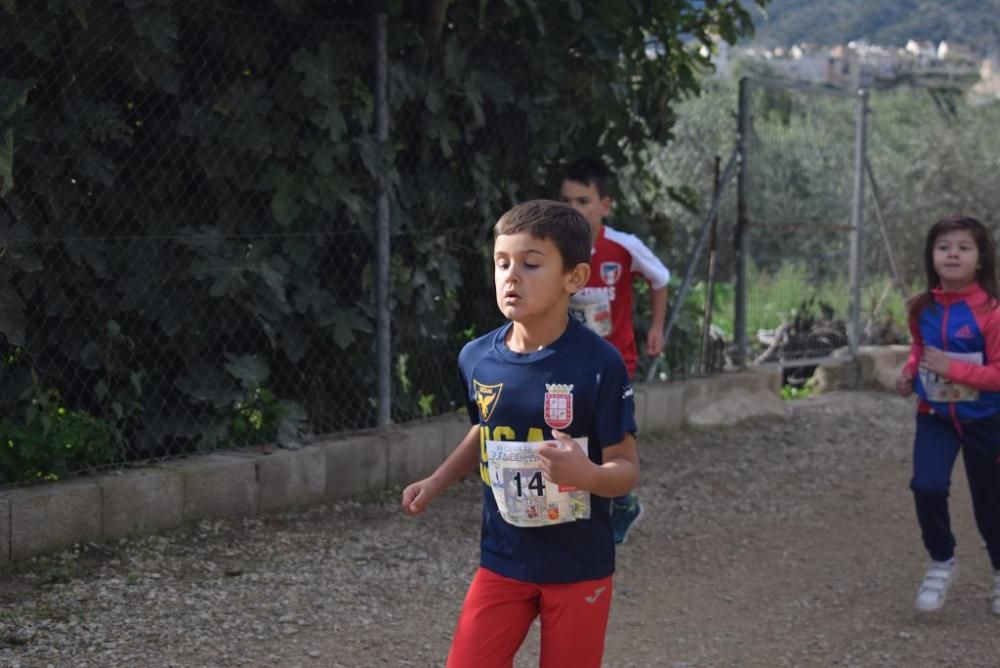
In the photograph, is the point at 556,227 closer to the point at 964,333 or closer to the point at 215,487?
the point at 964,333

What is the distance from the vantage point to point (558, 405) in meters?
3.32

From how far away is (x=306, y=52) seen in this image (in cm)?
→ 667

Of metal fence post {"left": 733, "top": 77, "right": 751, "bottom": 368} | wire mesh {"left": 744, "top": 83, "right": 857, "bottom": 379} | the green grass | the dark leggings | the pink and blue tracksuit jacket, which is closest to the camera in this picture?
the pink and blue tracksuit jacket

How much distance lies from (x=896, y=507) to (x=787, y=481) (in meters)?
0.73

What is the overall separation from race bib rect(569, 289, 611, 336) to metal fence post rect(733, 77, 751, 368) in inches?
150

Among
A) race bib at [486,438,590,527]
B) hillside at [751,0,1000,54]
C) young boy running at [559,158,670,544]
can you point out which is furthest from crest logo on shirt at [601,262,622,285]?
hillside at [751,0,1000,54]

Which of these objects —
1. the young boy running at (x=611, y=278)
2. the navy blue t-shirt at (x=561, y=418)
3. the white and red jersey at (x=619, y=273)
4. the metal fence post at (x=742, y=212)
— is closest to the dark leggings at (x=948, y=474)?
the young boy running at (x=611, y=278)

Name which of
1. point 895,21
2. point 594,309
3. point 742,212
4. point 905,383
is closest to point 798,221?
point 742,212

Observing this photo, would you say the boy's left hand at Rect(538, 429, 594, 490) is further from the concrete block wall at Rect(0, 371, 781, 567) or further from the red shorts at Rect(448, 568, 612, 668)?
the concrete block wall at Rect(0, 371, 781, 567)

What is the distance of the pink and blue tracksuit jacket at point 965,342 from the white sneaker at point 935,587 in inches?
23.4

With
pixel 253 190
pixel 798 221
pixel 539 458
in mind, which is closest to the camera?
pixel 539 458

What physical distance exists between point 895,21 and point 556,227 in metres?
33.8

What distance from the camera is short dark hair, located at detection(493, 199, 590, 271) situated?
3.35 meters

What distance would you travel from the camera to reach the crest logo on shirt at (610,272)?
21.3 ft
